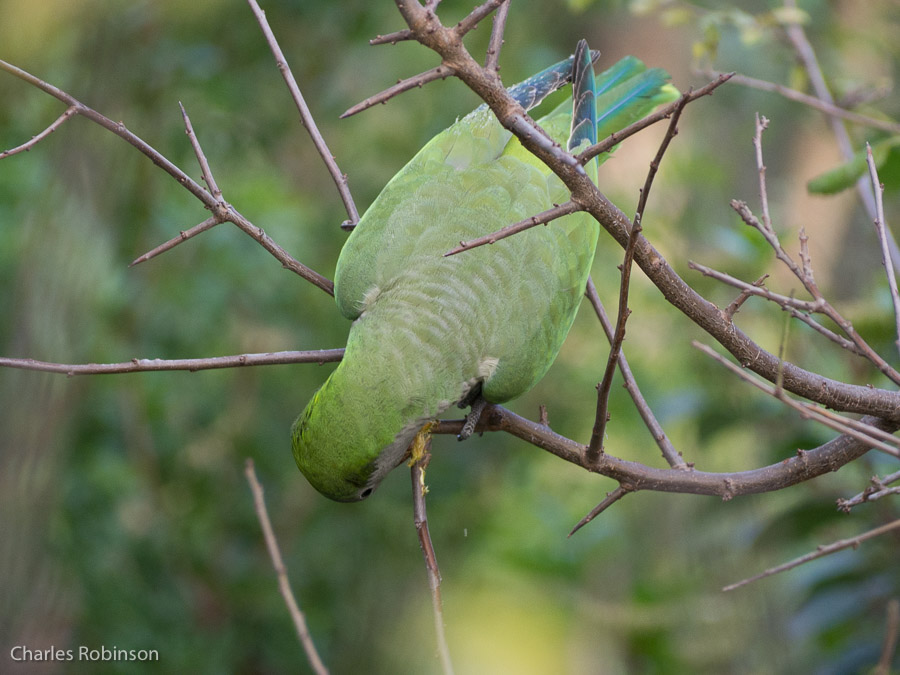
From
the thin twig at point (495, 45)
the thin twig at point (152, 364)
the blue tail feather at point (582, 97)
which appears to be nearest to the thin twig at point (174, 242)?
the thin twig at point (152, 364)

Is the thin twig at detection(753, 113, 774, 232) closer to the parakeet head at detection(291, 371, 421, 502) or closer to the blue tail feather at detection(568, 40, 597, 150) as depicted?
the blue tail feather at detection(568, 40, 597, 150)

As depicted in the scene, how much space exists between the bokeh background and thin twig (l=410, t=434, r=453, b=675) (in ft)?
3.98

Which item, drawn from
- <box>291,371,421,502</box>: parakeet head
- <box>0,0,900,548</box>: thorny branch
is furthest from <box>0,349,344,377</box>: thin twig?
<box>291,371,421,502</box>: parakeet head

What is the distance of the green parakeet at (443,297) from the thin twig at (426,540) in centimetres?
4

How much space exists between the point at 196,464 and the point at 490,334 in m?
2.40

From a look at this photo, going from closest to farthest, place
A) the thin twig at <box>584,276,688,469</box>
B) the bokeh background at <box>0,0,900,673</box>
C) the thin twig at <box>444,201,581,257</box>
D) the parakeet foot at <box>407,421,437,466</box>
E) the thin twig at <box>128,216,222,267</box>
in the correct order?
the thin twig at <box>444,201,581,257</box> → the thin twig at <box>128,216,222,267</box> → the thin twig at <box>584,276,688,469</box> → the parakeet foot at <box>407,421,437,466</box> → the bokeh background at <box>0,0,900,673</box>

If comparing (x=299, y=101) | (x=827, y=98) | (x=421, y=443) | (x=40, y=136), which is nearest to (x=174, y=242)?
(x=40, y=136)

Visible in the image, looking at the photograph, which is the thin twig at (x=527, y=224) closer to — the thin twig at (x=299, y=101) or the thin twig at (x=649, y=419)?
the thin twig at (x=649, y=419)

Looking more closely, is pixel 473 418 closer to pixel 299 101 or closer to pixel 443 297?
pixel 443 297

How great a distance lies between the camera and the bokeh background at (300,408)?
261cm

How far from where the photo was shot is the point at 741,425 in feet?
9.21

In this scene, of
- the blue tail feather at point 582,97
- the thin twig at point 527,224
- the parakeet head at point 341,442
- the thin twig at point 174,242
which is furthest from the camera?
the blue tail feather at point 582,97

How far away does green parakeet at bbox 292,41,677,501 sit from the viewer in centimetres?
162

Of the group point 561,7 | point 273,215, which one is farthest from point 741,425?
point 561,7
